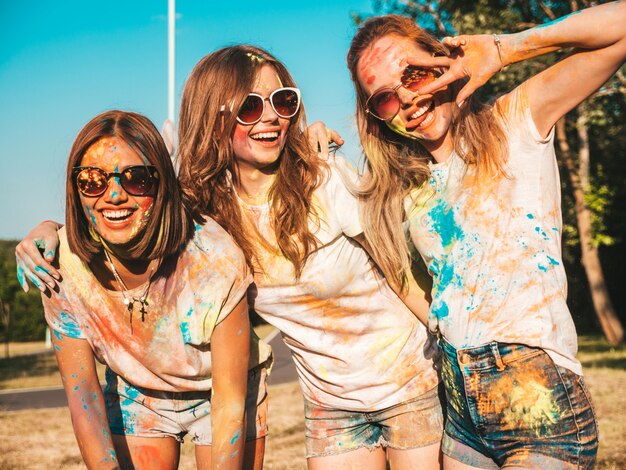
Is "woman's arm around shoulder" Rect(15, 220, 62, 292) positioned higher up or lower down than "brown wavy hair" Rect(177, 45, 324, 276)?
lower down

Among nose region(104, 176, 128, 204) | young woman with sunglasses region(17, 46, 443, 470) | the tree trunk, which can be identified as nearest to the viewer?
nose region(104, 176, 128, 204)

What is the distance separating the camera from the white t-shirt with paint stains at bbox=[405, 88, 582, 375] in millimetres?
2287

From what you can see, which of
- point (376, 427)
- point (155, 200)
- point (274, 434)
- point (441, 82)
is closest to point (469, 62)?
point (441, 82)

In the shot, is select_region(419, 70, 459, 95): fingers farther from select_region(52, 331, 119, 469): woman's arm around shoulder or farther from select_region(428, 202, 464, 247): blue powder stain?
select_region(52, 331, 119, 469): woman's arm around shoulder

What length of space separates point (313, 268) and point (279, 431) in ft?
18.2

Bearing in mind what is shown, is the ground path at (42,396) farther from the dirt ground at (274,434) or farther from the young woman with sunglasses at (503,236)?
the young woman with sunglasses at (503,236)

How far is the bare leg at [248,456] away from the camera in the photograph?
9.58ft

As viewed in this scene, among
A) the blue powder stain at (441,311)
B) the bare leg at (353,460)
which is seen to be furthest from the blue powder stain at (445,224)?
the bare leg at (353,460)

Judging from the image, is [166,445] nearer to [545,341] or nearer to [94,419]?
[94,419]

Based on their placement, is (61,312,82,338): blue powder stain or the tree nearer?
(61,312,82,338): blue powder stain

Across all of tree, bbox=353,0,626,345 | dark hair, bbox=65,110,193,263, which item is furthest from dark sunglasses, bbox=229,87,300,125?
tree, bbox=353,0,626,345

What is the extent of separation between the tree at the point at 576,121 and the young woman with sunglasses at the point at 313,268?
9385mm

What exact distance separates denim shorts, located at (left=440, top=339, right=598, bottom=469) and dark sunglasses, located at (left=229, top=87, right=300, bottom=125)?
135 cm

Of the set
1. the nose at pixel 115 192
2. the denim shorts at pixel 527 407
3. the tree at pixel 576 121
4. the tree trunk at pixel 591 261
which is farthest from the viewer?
the tree trunk at pixel 591 261
